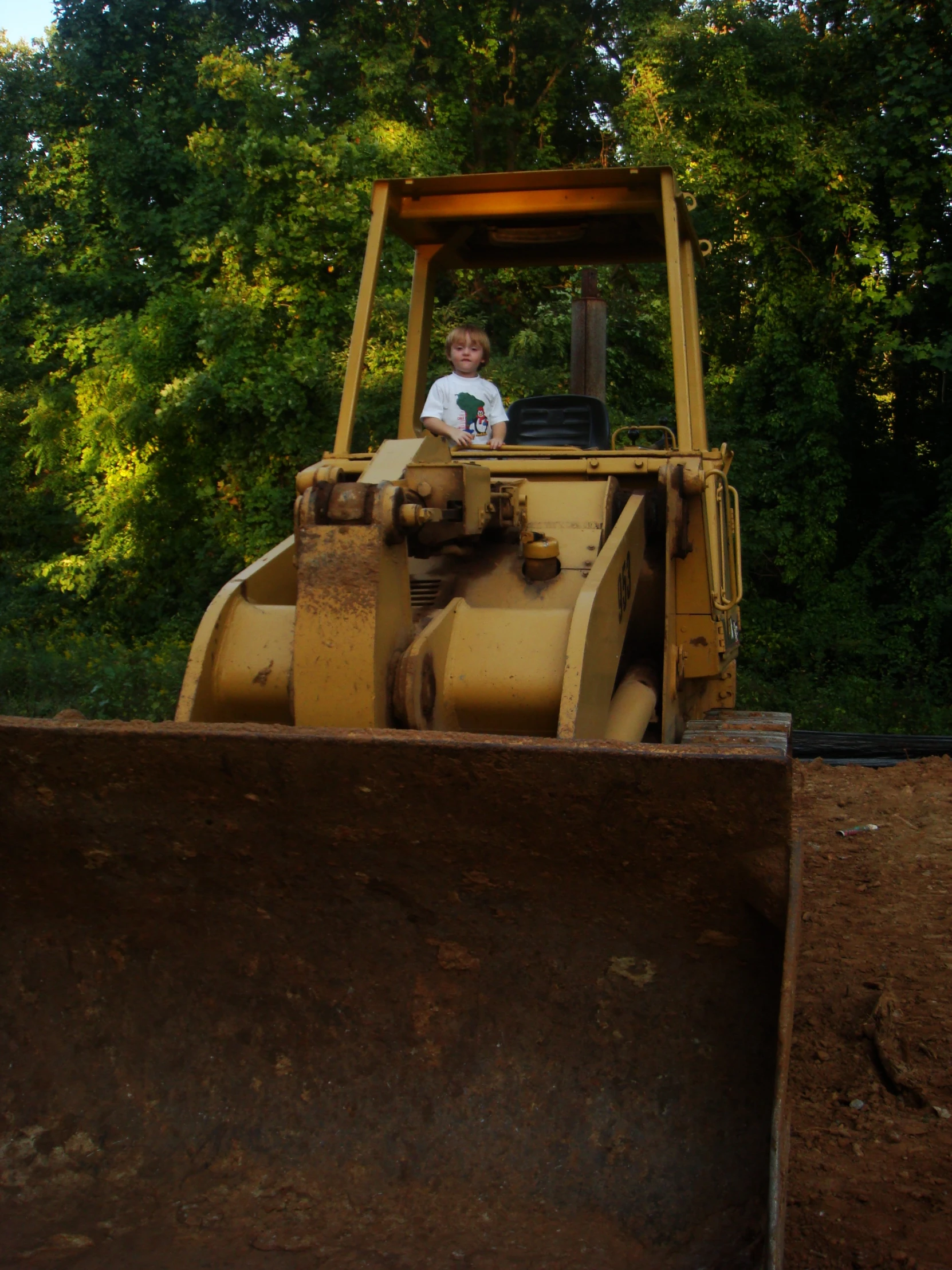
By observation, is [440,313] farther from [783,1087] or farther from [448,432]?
[783,1087]

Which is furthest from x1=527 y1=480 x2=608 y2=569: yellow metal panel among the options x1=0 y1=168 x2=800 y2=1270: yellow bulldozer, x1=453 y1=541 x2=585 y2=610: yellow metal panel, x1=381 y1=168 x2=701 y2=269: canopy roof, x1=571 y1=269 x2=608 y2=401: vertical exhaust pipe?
x1=571 y1=269 x2=608 y2=401: vertical exhaust pipe

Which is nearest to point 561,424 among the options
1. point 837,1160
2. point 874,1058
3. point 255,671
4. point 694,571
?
point 694,571

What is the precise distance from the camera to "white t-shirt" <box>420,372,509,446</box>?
5.21 metres

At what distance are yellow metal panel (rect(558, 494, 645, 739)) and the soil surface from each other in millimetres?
1161

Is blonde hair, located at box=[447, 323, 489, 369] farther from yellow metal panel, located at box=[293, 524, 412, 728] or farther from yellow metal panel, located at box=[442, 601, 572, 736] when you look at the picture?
yellow metal panel, located at box=[293, 524, 412, 728]

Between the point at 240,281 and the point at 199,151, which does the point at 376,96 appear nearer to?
the point at 199,151

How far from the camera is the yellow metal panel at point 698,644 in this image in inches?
172

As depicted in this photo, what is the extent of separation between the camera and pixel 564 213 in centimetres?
486

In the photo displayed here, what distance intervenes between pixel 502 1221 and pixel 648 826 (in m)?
0.84

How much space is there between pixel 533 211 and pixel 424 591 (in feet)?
5.80

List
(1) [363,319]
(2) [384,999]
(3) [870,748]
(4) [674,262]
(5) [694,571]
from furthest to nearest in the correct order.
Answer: (3) [870,748]
(1) [363,319]
(4) [674,262]
(5) [694,571]
(2) [384,999]

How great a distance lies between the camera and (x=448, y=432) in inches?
195

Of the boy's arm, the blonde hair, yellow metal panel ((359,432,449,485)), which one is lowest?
yellow metal panel ((359,432,449,485))

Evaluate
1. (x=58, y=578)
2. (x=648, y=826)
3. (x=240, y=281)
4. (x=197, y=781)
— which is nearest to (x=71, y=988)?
(x=197, y=781)
